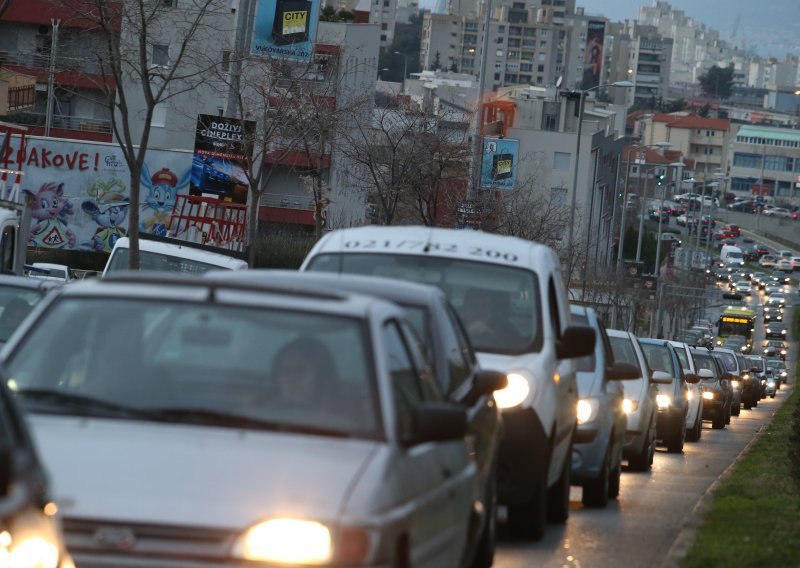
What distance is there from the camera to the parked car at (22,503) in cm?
427

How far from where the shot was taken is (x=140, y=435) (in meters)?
6.09

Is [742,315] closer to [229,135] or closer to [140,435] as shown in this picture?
[229,135]

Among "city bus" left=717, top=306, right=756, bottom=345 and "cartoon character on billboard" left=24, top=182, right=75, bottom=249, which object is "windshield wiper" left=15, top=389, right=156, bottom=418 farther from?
"city bus" left=717, top=306, right=756, bottom=345

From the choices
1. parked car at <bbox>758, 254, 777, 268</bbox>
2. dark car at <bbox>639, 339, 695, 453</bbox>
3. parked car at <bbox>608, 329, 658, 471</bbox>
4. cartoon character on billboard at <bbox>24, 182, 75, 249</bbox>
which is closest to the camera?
parked car at <bbox>608, 329, 658, 471</bbox>

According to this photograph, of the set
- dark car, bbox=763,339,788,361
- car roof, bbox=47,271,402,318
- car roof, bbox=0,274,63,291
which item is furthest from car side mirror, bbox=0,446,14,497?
dark car, bbox=763,339,788,361

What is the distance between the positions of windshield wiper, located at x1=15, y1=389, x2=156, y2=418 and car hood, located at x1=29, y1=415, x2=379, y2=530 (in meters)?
0.10

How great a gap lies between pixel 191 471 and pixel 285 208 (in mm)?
66901

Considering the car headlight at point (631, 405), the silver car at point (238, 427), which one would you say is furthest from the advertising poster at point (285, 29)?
the silver car at point (238, 427)

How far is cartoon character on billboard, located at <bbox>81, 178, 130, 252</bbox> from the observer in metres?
57.3

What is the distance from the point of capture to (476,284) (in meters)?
11.3

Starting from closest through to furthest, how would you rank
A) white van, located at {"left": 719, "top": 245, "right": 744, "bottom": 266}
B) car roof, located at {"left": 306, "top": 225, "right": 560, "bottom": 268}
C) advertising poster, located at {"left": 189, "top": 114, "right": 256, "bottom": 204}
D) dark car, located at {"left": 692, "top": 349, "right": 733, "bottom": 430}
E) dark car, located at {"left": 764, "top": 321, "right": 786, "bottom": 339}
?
car roof, located at {"left": 306, "top": 225, "right": 560, "bottom": 268} → advertising poster, located at {"left": 189, "top": 114, "right": 256, "bottom": 204} → dark car, located at {"left": 692, "top": 349, "right": 733, "bottom": 430} → dark car, located at {"left": 764, "top": 321, "right": 786, "bottom": 339} → white van, located at {"left": 719, "top": 245, "right": 744, "bottom": 266}

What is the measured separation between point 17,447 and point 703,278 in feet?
387

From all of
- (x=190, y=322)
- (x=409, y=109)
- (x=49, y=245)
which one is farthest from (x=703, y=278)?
(x=190, y=322)

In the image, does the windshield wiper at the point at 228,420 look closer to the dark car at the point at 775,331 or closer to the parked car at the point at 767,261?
the dark car at the point at 775,331
